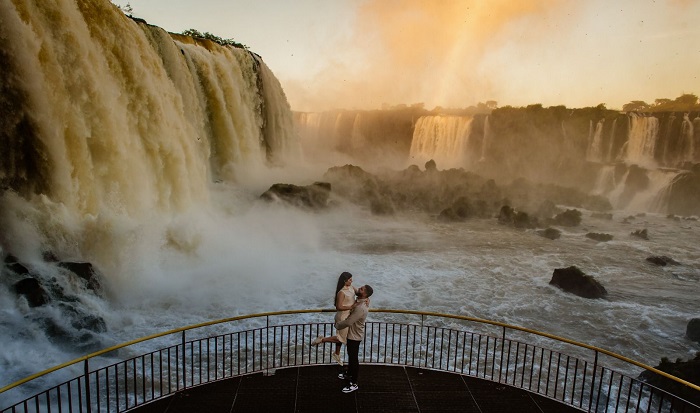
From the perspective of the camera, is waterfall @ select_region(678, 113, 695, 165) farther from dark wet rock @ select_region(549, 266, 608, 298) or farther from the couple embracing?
the couple embracing

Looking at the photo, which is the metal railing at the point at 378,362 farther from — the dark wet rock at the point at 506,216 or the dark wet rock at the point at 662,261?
the dark wet rock at the point at 506,216

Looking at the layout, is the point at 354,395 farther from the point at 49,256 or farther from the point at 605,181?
the point at 605,181

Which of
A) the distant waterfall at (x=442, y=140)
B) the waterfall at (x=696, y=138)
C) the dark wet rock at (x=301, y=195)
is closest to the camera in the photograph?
the dark wet rock at (x=301, y=195)

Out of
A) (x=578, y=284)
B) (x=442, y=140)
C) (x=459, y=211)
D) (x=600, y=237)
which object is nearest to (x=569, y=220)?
(x=600, y=237)

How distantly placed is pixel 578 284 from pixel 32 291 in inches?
739

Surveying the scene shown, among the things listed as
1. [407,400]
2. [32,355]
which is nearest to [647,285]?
[407,400]

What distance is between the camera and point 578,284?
1898 centimetres

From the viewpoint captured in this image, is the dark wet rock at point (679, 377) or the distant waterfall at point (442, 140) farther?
the distant waterfall at point (442, 140)

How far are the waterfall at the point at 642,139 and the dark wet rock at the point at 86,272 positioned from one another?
49.6 meters

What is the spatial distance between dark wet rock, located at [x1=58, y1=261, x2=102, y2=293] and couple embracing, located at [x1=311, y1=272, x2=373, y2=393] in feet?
31.0

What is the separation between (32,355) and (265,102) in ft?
100

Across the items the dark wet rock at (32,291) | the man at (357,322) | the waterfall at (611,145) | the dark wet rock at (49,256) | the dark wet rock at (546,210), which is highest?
the waterfall at (611,145)

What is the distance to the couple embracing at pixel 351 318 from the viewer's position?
24.2 ft

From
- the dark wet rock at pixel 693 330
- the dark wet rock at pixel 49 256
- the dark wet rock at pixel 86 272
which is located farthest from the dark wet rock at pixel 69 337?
the dark wet rock at pixel 693 330
